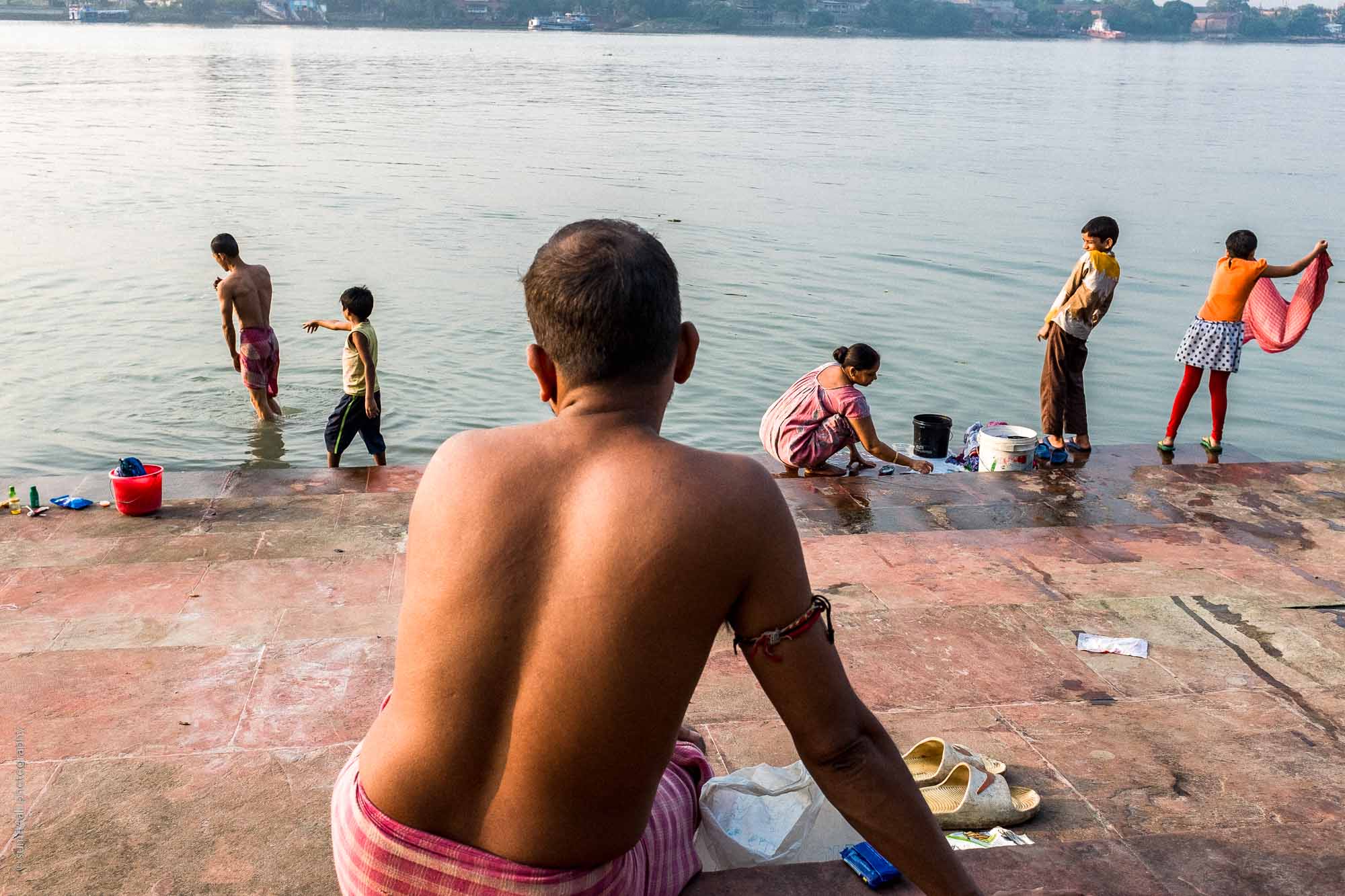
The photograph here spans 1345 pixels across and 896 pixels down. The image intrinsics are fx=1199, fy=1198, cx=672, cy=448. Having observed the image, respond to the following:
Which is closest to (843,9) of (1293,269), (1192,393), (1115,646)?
(1192,393)

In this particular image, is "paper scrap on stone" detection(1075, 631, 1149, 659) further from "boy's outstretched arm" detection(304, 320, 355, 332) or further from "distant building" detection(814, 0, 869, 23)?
"distant building" detection(814, 0, 869, 23)

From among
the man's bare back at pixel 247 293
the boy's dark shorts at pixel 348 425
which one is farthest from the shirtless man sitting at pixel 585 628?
the man's bare back at pixel 247 293

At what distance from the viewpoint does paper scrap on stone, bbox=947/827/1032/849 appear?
10.2ft

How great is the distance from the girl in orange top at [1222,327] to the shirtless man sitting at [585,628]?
718 cm

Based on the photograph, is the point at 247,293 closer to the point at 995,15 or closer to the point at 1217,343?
the point at 1217,343

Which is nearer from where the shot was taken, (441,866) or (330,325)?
(441,866)

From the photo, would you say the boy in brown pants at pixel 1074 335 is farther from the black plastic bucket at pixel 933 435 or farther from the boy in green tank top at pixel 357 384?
the boy in green tank top at pixel 357 384

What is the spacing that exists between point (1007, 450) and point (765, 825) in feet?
19.5

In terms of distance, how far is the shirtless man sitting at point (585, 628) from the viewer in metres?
1.84

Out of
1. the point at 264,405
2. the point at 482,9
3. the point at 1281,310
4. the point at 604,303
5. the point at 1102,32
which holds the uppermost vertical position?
the point at 1102,32

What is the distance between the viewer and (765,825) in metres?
2.69

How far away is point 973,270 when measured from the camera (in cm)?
1981

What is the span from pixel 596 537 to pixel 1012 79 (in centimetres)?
8069

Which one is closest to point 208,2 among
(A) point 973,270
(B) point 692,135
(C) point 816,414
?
(B) point 692,135
